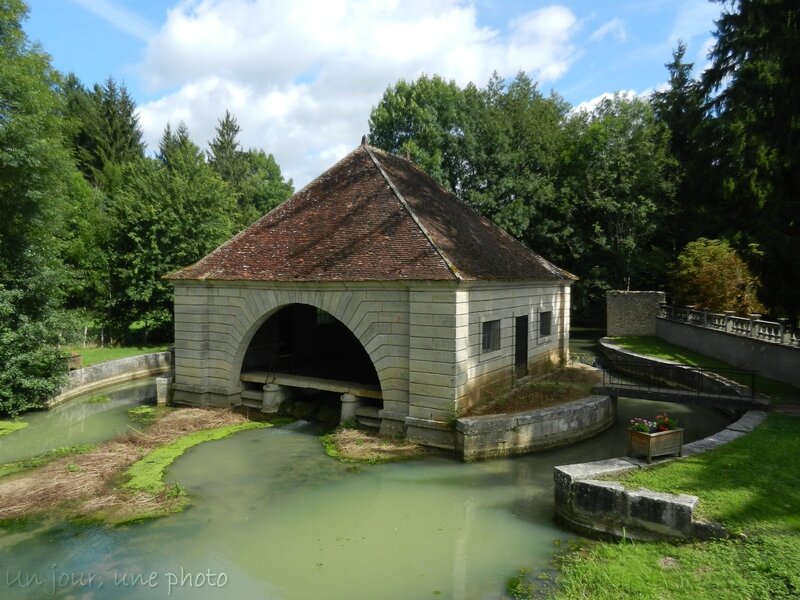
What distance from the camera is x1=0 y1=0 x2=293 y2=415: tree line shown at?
48.0 ft

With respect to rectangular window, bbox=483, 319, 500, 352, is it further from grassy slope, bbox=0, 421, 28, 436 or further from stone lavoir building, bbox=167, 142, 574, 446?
grassy slope, bbox=0, 421, 28, 436

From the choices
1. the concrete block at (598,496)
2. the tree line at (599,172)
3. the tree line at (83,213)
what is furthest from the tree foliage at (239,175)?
the concrete block at (598,496)

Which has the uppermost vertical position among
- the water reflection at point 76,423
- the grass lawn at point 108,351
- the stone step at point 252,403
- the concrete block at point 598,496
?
the concrete block at point 598,496

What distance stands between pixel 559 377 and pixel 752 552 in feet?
34.1

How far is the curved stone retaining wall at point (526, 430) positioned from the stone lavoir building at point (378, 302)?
26.2 inches

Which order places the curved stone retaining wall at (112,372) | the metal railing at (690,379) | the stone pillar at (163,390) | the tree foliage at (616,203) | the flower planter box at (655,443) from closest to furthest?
1. the flower planter box at (655,443)
2. the metal railing at (690,379)
3. the stone pillar at (163,390)
4. the curved stone retaining wall at (112,372)
5. the tree foliage at (616,203)

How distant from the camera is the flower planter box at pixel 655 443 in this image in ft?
28.8

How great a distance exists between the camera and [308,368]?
1816 cm

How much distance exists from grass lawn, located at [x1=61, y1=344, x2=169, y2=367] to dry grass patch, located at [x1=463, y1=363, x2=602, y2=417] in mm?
16821

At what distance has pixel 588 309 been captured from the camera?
34750mm

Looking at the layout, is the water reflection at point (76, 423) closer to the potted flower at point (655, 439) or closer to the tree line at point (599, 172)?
the potted flower at point (655, 439)

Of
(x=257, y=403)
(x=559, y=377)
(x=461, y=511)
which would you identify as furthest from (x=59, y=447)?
(x=559, y=377)

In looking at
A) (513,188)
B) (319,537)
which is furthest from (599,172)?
(319,537)

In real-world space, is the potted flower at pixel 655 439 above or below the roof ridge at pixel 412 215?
below
